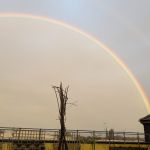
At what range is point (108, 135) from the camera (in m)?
38.2

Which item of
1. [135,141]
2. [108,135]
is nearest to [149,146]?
[135,141]

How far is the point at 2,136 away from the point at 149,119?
21.3m

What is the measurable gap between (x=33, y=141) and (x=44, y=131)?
156 centimetres

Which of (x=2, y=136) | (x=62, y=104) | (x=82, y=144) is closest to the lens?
(x=62, y=104)

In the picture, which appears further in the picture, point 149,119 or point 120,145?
point 149,119

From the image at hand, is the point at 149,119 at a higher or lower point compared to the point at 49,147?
higher

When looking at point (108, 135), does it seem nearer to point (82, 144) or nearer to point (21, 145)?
point (82, 144)

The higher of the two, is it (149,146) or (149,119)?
(149,119)

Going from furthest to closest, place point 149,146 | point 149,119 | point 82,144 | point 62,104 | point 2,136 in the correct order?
point 149,119, point 149,146, point 82,144, point 2,136, point 62,104

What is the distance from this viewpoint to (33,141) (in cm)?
3484

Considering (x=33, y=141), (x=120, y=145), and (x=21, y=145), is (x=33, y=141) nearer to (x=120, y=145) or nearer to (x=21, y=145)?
(x=21, y=145)

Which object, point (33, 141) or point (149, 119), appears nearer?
point (33, 141)

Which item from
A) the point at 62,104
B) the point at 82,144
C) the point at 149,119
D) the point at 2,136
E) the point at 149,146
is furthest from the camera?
the point at 149,119

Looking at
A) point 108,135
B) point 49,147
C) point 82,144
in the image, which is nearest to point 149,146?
point 108,135
